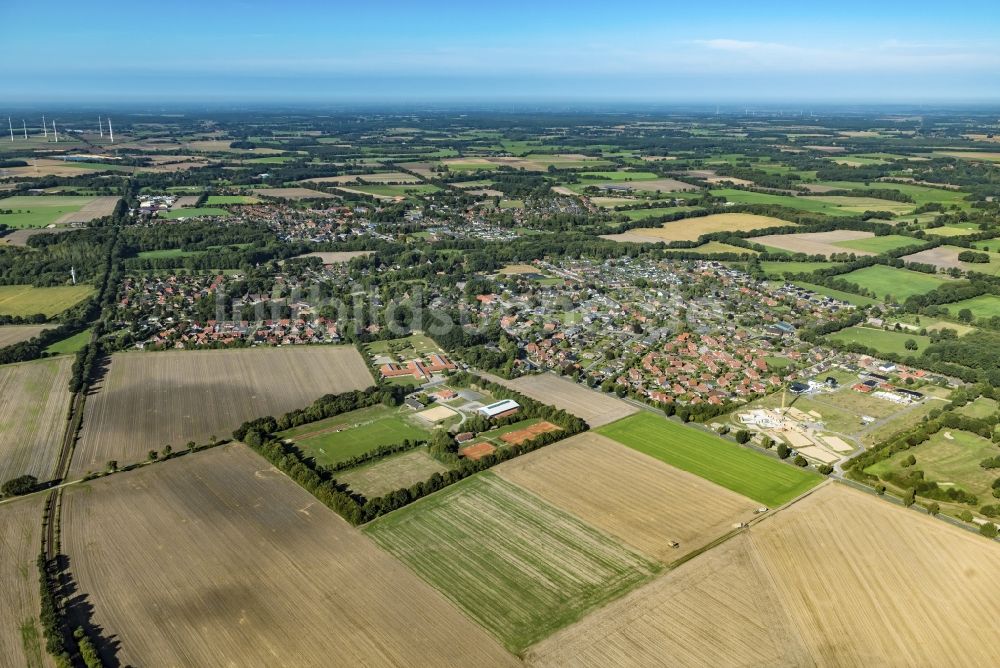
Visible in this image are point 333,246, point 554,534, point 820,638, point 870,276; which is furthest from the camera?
point 333,246

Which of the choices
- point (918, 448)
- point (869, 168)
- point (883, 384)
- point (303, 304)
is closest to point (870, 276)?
point (883, 384)

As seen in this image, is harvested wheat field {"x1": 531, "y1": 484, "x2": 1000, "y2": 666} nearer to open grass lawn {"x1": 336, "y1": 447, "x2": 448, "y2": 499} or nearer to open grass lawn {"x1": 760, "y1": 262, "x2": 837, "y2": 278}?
open grass lawn {"x1": 336, "y1": 447, "x2": 448, "y2": 499}

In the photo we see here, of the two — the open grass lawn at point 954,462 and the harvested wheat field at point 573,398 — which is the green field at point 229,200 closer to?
the harvested wheat field at point 573,398

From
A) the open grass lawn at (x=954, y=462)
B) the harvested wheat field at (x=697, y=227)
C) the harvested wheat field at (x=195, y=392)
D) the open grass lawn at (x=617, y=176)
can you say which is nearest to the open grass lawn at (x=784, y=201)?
the harvested wheat field at (x=697, y=227)

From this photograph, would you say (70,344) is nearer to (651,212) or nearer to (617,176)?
(651,212)

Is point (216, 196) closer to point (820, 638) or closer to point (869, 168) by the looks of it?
point (820, 638)

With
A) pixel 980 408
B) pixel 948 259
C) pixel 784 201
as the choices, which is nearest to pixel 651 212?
pixel 784 201
